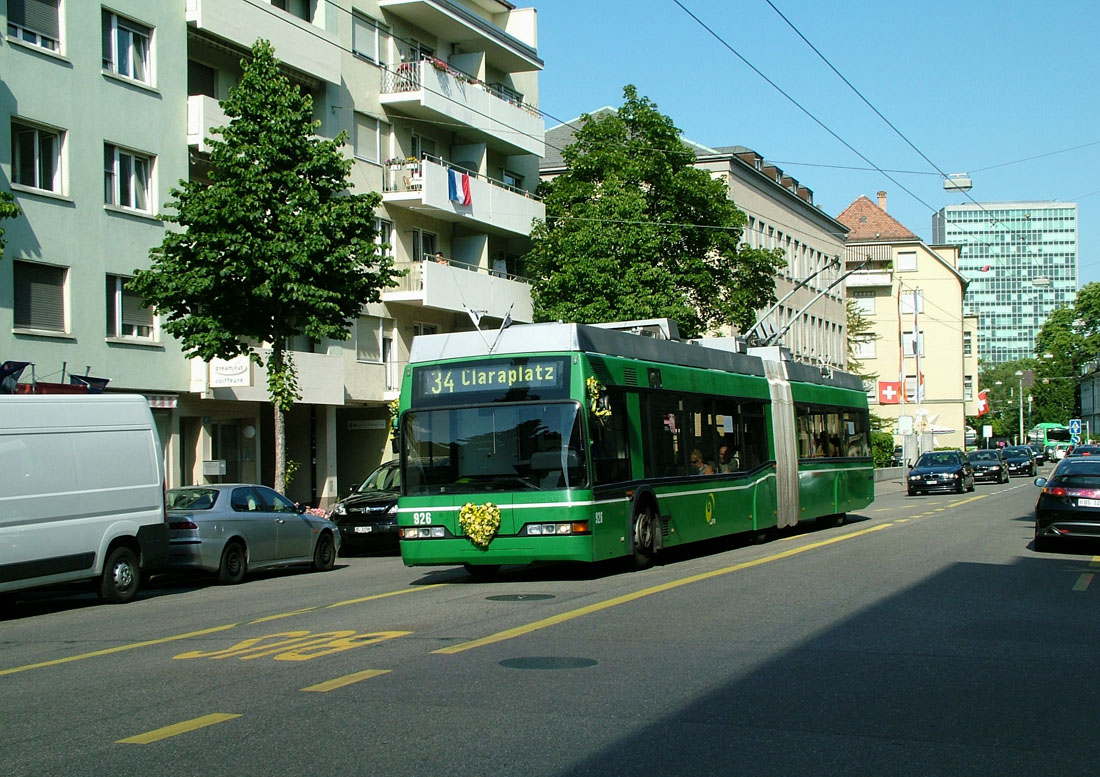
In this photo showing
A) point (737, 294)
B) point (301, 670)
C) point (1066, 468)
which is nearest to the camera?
point (301, 670)

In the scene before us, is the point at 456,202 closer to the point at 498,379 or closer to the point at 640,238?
the point at 640,238

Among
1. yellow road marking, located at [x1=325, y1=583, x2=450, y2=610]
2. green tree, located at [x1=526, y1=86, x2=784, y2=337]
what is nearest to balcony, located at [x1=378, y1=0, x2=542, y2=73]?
green tree, located at [x1=526, y1=86, x2=784, y2=337]

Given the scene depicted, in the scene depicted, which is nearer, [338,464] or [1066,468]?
[1066,468]

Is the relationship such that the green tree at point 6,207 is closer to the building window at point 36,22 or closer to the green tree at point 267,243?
the green tree at point 267,243

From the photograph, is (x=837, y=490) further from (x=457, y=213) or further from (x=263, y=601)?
(x=457, y=213)

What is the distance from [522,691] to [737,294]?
36550 mm

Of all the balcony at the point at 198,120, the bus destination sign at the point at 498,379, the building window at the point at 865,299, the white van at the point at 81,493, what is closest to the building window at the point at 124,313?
the balcony at the point at 198,120

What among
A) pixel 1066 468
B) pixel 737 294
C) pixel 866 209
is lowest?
pixel 1066 468

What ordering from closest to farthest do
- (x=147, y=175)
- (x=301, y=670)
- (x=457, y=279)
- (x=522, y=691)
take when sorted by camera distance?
(x=522, y=691) → (x=301, y=670) → (x=147, y=175) → (x=457, y=279)

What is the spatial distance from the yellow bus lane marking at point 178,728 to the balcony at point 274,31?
2546 cm

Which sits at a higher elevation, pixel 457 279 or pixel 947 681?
pixel 457 279

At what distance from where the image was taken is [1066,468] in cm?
1967

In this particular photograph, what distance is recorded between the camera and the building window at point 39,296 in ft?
85.8

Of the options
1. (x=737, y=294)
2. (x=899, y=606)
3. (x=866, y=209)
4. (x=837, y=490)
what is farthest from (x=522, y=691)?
(x=866, y=209)
